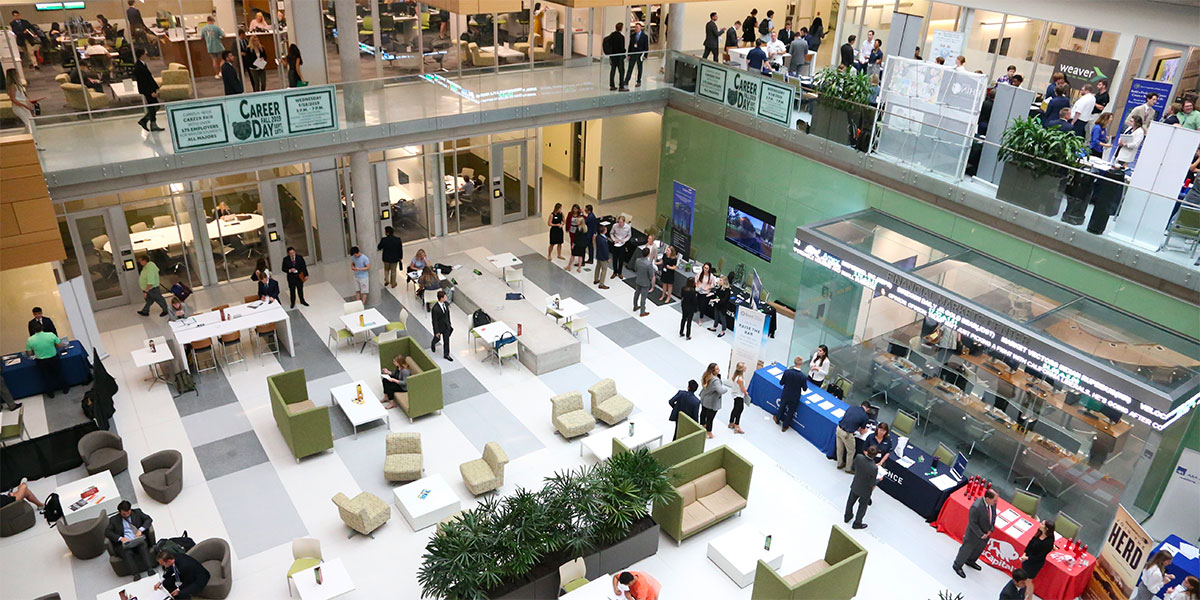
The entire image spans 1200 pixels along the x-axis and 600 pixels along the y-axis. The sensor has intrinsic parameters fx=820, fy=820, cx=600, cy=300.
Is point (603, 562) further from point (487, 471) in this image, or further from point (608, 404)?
point (608, 404)

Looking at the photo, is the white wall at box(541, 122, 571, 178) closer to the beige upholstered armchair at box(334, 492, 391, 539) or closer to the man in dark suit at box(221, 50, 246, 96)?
the man in dark suit at box(221, 50, 246, 96)

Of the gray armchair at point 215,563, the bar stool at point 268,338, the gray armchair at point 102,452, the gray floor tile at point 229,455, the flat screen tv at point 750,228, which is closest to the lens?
the gray armchair at point 215,563

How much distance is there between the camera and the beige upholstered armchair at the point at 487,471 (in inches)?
461

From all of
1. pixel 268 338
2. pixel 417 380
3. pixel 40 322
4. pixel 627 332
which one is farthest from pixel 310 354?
pixel 627 332

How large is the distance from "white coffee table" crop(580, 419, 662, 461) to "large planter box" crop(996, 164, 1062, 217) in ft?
21.6

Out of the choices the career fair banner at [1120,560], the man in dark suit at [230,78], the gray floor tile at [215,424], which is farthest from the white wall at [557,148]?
the career fair banner at [1120,560]

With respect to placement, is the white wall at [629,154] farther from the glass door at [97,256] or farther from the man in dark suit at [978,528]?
the man in dark suit at [978,528]

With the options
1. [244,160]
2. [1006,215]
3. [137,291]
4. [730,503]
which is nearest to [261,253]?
[137,291]

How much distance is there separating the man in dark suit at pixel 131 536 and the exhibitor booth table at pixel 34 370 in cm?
498

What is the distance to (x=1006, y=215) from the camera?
41.9 ft

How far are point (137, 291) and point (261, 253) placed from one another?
255cm

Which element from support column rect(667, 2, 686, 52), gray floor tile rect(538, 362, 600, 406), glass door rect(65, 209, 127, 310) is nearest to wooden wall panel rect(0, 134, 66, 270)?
glass door rect(65, 209, 127, 310)

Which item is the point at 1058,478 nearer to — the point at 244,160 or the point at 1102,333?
the point at 1102,333

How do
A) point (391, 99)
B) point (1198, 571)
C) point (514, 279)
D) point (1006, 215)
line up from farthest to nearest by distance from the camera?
point (514, 279)
point (391, 99)
point (1006, 215)
point (1198, 571)
